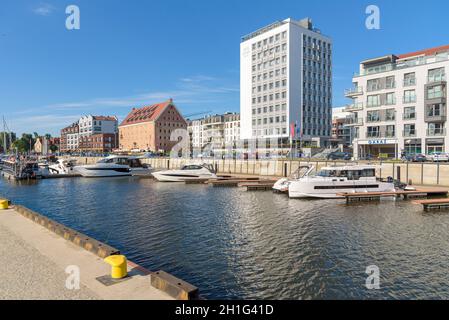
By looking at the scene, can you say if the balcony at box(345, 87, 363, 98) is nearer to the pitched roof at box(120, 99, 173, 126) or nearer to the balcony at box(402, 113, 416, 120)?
the balcony at box(402, 113, 416, 120)

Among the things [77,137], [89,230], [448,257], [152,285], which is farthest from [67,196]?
[77,137]

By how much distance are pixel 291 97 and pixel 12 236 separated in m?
96.5

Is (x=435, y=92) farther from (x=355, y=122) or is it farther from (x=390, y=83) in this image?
(x=355, y=122)

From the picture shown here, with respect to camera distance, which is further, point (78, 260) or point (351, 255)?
point (351, 255)

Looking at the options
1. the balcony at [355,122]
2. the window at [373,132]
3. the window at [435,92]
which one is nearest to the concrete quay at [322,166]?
the window at [373,132]

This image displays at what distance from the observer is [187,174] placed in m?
55.7

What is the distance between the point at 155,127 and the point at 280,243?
5123 inches

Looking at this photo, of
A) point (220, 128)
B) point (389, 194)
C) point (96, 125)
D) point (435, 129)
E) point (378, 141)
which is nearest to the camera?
point (389, 194)

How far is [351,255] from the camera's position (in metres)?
16.6

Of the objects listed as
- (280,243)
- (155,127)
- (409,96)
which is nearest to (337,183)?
(280,243)

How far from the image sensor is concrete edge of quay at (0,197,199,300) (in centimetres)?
934

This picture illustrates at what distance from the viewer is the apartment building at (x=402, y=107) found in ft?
200

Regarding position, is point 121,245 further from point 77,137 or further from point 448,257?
point 77,137

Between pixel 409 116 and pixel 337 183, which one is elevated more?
pixel 409 116
